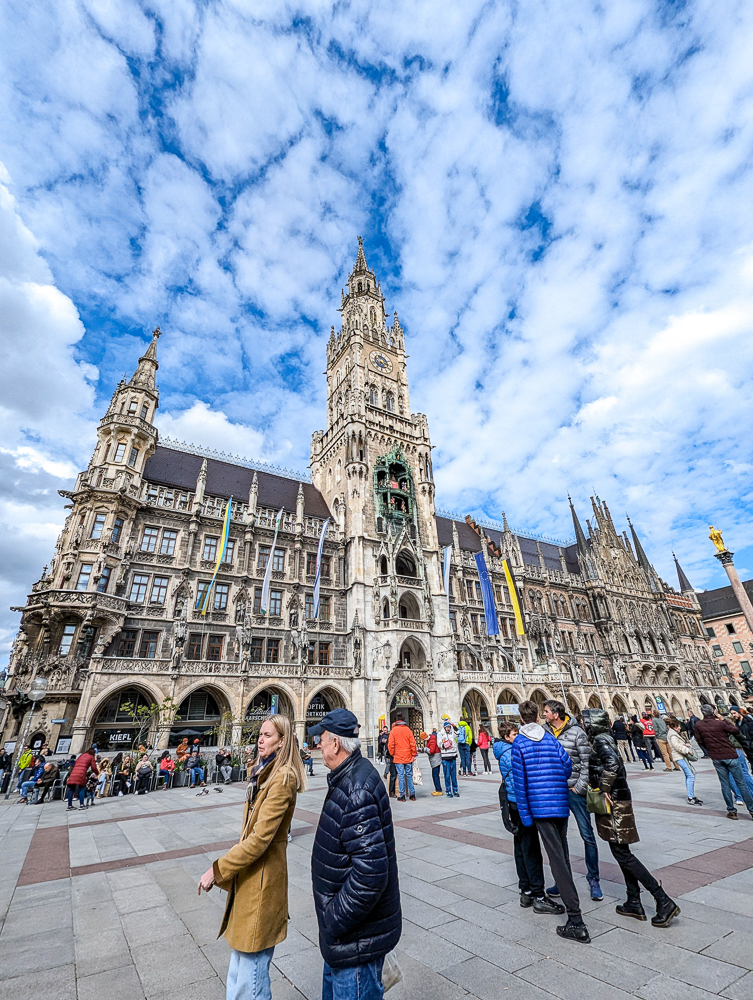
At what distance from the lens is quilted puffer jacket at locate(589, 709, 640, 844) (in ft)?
14.5

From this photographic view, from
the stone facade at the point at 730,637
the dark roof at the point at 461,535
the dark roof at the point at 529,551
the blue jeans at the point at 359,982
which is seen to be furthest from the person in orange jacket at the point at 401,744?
the stone facade at the point at 730,637

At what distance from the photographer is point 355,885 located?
2365mm

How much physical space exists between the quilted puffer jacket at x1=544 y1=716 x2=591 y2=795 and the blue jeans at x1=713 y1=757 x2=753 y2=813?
5.29 meters

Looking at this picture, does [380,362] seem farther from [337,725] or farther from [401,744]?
[337,725]

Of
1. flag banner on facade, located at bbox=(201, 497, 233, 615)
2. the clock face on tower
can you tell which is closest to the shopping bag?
flag banner on facade, located at bbox=(201, 497, 233, 615)

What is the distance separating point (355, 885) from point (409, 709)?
31.1 meters

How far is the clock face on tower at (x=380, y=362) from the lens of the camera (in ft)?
143

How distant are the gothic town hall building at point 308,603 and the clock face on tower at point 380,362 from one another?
0.25 meters

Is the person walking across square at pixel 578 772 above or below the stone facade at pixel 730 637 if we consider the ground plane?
below

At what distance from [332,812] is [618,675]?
50.7m

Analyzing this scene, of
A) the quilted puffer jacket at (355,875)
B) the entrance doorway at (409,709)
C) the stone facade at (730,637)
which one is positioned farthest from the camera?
the stone facade at (730,637)

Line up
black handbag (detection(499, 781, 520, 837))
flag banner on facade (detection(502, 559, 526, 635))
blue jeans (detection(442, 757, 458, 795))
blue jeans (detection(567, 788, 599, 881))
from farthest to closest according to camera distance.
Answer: flag banner on facade (detection(502, 559, 526, 635)) → blue jeans (detection(442, 757, 458, 795)) → black handbag (detection(499, 781, 520, 837)) → blue jeans (detection(567, 788, 599, 881))

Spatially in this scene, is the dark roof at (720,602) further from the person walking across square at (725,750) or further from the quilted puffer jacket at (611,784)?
the quilted puffer jacket at (611,784)

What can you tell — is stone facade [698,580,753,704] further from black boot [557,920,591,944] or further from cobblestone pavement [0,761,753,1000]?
black boot [557,920,591,944]
